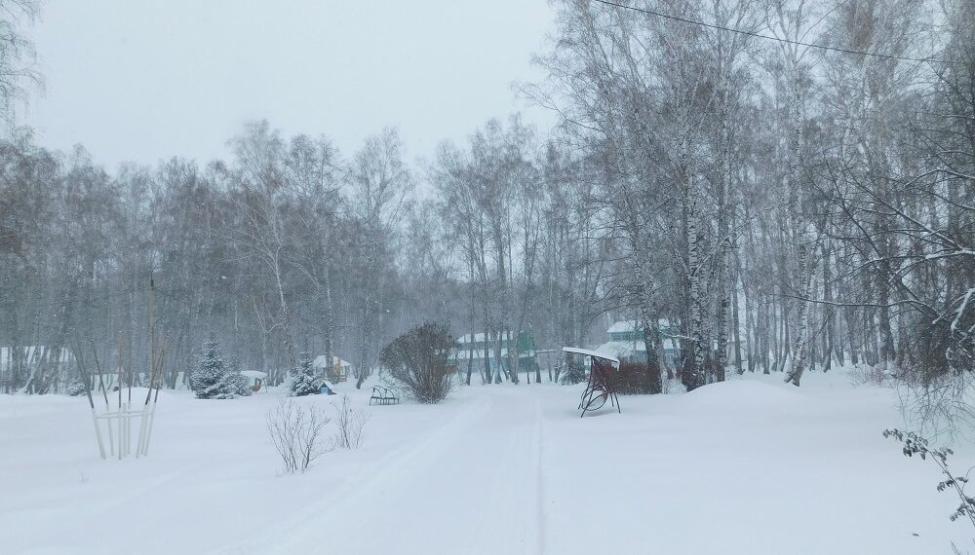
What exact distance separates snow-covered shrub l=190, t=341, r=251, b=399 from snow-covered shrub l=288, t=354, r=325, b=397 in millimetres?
2629

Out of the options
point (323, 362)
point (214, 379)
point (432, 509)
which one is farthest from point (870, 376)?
point (323, 362)

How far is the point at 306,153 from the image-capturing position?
3192 centimetres

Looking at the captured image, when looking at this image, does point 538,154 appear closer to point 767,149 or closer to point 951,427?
point 767,149

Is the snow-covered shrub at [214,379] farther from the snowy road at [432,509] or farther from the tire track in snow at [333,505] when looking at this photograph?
the snowy road at [432,509]

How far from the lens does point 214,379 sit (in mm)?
28609

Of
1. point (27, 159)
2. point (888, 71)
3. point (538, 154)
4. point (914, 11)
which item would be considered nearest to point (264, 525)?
point (888, 71)

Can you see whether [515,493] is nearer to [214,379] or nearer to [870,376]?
[870,376]

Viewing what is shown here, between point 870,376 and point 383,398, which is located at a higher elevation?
point 870,376

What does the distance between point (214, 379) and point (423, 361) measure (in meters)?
11.5

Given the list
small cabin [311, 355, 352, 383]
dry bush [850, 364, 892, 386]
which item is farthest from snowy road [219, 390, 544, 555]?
small cabin [311, 355, 352, 383]

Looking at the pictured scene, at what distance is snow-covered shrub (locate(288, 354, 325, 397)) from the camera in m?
27.6

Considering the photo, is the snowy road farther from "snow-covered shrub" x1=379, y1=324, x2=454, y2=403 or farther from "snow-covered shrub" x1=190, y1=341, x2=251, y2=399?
"snow-covered shrub" x1=190, y1=341, x2=251, y2=399

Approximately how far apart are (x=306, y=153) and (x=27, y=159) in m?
12.1

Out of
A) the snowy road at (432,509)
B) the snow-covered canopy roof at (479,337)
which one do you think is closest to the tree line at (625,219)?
the snow-covered canopy roof at (479,337)
